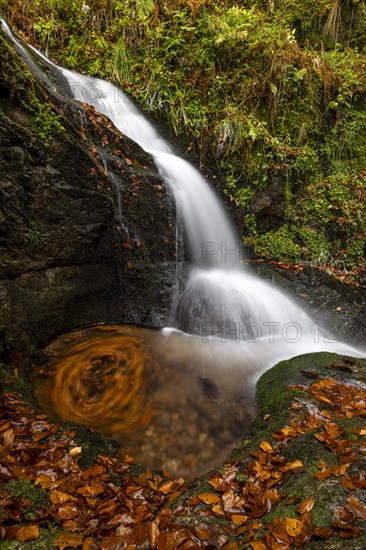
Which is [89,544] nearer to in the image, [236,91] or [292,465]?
[292,465]

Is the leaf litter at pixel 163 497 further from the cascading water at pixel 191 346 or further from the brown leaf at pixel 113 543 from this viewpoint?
the cascading water at pixel 191 346

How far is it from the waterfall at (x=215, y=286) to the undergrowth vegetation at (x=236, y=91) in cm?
65

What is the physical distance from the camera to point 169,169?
20.9ft

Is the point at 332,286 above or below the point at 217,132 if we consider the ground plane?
below

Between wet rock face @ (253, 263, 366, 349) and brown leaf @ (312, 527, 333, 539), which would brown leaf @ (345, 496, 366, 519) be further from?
wet rock face @ (253, 263, 366, 349)

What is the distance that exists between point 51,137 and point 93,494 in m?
3.91

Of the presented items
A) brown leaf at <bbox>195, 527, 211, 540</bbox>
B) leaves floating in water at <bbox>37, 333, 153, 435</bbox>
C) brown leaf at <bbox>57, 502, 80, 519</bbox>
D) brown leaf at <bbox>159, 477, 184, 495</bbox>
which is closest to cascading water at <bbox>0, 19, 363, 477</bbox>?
leaves floating in water at <bbox>37, 333, 153, 435</bbox>

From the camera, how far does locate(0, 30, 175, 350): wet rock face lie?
3.82 meters

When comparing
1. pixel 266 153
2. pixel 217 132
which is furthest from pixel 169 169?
pixel 266 153

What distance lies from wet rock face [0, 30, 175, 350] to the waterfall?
0.51m

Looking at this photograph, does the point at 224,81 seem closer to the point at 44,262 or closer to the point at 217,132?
the point at 217,132

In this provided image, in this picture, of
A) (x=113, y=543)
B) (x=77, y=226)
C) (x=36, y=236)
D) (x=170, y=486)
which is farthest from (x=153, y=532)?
(x=77, y=226)

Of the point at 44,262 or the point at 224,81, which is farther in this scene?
the point at 224,81

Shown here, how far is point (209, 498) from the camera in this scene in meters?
2.04
